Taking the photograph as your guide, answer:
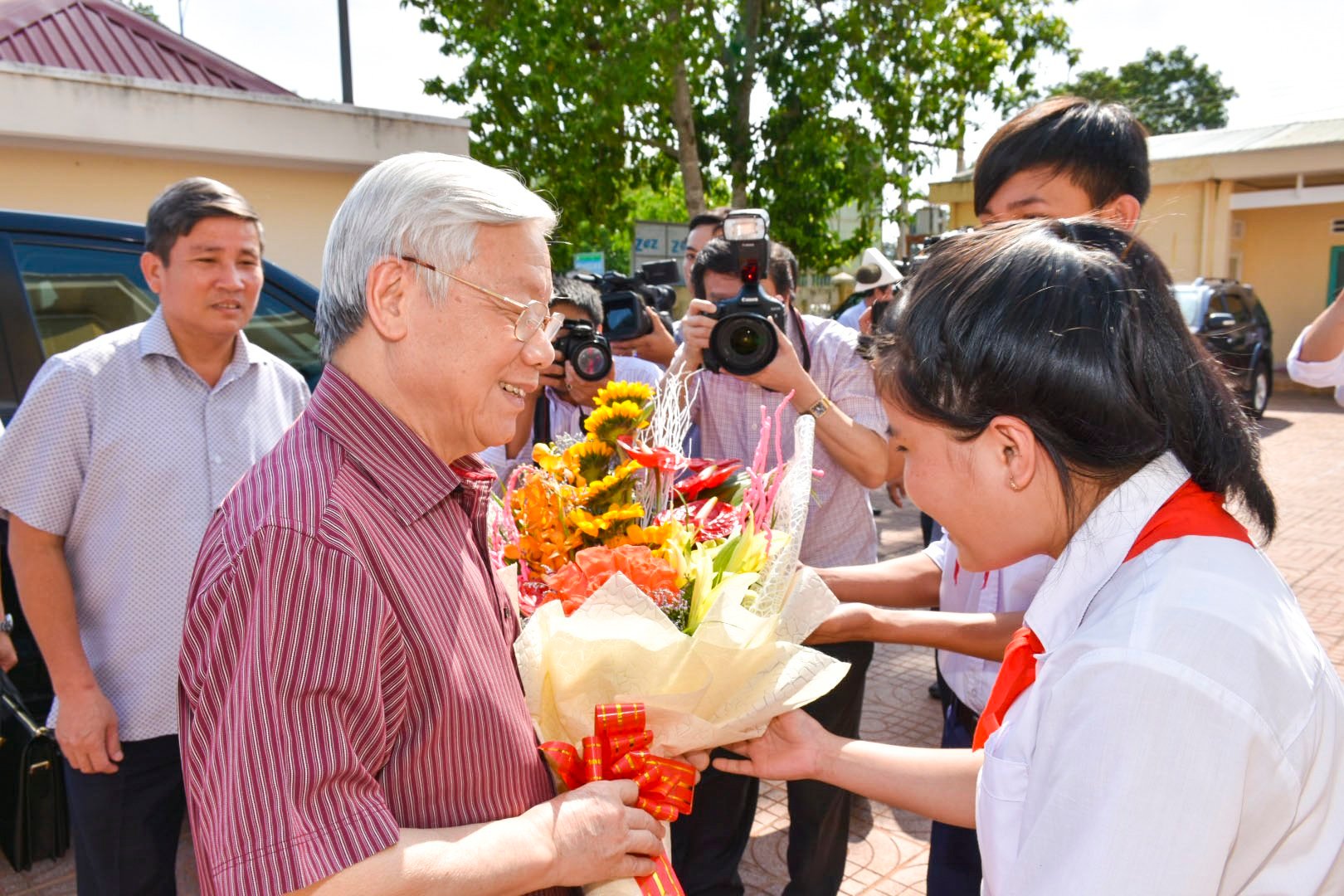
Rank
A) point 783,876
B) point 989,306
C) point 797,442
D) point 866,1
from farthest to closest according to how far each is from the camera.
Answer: point 866,1 → point 783,876 → point 797,442 → point 989,306

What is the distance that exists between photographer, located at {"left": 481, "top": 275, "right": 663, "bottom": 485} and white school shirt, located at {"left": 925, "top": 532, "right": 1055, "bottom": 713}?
109 centimetres

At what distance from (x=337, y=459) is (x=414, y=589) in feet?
0.65

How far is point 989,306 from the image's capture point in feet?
3.61

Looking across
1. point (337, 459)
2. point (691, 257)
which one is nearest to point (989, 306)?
point (337, 459)

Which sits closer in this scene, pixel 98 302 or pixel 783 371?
pixel 783 371


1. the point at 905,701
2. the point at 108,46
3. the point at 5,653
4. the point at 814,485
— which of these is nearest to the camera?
the point at 5,653

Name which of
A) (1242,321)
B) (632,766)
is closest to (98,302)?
(632,766)

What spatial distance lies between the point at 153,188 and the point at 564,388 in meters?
8.37

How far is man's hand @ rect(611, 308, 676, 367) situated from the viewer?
402 centimetres

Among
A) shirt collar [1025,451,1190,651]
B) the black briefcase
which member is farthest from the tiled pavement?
shirt collar [1025,451,1190,651]

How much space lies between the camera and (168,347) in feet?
7.79

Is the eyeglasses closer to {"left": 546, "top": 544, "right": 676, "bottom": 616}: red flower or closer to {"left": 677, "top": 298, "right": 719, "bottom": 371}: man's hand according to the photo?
{"left": 546, "top": 544, "right": 676, "bottom": 616}: red flower

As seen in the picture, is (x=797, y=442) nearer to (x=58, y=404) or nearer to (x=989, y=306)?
(x=989, y=306)

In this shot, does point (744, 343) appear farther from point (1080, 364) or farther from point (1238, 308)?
point (1238, 308)
